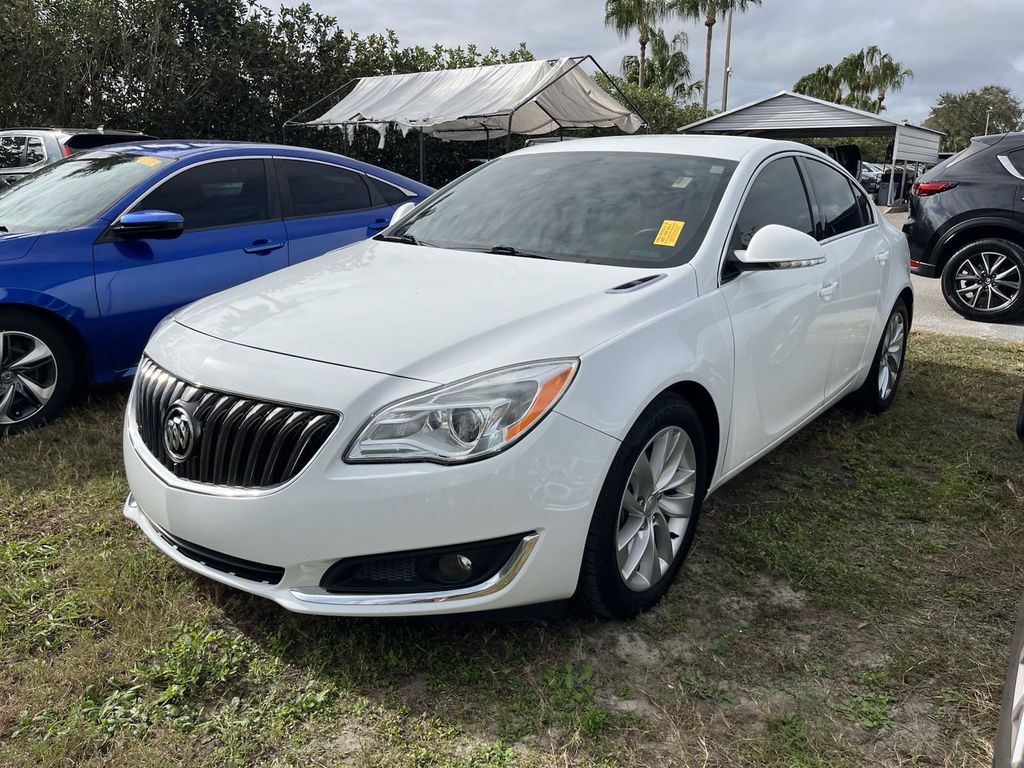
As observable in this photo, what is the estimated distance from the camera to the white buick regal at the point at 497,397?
215cm

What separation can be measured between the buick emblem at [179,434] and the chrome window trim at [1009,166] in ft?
25.7

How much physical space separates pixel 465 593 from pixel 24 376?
3.10 meters

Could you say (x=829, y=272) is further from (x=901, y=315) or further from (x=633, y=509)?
(x=633, y=509)

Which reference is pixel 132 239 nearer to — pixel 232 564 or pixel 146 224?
pixel 146 224

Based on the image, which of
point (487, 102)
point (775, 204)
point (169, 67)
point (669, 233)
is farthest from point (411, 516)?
point (169, 67)

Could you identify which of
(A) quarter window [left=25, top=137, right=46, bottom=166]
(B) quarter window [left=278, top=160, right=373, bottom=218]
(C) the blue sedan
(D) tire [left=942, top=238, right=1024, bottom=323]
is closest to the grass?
Result: (C) the blue sedan

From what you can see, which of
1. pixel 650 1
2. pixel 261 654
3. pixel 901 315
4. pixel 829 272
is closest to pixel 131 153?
pixel 261 654

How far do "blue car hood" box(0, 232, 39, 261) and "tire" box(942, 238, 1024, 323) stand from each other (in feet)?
24.7

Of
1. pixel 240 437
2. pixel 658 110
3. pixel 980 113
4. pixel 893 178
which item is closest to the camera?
pixel 240 437

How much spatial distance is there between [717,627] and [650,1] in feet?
170

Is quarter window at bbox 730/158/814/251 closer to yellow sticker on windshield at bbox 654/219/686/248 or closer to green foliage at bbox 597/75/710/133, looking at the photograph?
yellow sticker on windshield at bbox 654/219/686/248

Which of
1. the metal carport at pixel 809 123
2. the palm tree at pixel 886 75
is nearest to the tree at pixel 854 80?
the palm tree at pixel 886 75

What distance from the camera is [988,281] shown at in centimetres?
766

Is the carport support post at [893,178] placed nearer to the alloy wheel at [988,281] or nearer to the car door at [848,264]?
the alloy wheel at [988,281]
